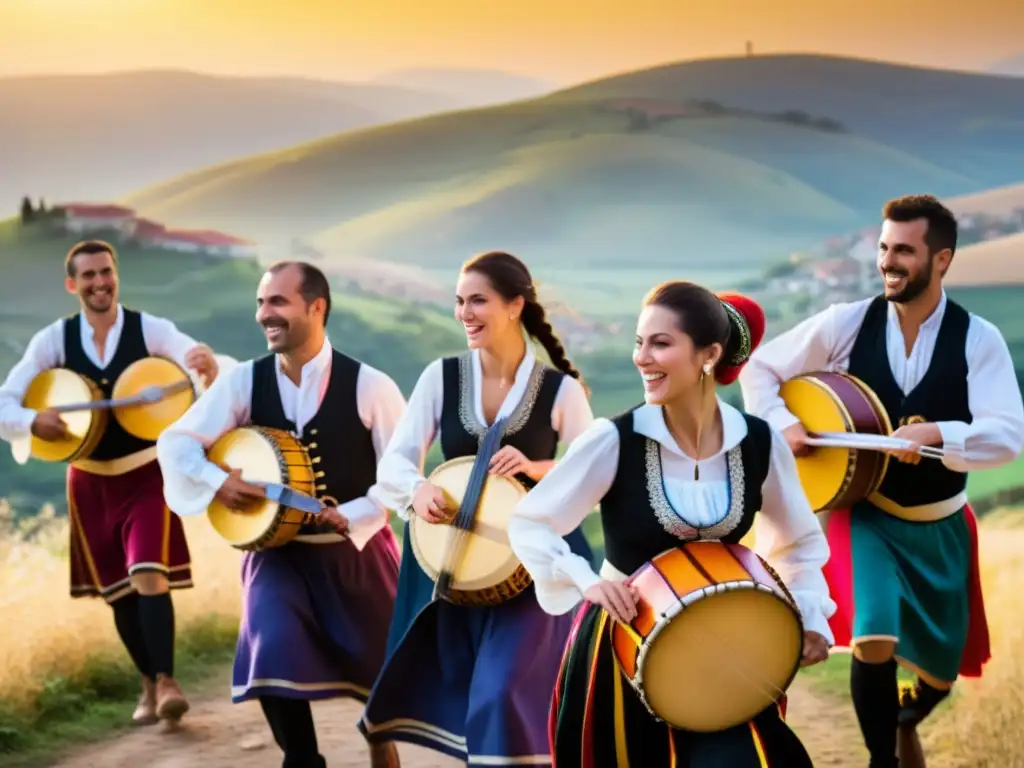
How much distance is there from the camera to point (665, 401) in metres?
3.45

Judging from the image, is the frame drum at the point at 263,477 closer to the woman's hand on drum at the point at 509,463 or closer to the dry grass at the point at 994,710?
the woman's hand on drum at the point at 509,463

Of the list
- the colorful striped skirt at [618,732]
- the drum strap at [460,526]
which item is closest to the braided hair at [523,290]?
the drum strap at [460,526]

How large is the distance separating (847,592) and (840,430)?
0.52 meters

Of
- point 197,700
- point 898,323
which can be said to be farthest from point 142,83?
point 898,323

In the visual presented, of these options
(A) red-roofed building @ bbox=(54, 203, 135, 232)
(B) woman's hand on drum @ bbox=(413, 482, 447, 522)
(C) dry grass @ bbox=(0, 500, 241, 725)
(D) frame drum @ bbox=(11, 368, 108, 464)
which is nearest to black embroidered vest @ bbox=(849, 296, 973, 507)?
(B) woman's hand on drum @ bbox=(413, 482, 447, 522)

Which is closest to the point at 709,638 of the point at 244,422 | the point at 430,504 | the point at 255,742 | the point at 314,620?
the point at 430,504

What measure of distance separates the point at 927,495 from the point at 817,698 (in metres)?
2.34

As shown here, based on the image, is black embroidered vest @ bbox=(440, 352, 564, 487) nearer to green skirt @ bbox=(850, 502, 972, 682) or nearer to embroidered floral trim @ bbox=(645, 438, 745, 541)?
green skirt @ bbox=(850, 502, 972, 682)

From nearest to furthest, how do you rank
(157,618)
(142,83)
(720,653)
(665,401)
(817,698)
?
(720,653) → (665,401) → (157,618) → (817,698) → (142,83)

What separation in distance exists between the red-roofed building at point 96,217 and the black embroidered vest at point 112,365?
6.55 meters

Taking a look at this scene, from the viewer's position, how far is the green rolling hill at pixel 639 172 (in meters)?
12.3

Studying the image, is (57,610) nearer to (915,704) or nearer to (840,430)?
(915,704)

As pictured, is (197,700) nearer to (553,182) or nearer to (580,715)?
(580,715)

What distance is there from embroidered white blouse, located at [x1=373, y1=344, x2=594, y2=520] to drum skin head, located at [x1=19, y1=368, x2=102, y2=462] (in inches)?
77.7
